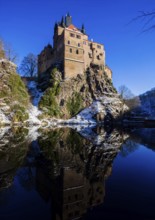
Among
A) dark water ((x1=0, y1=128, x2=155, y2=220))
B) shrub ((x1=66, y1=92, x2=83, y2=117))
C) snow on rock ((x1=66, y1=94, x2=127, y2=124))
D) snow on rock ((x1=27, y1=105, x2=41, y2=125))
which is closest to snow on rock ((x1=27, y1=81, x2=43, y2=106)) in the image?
snow on rock ((x1=27, y1=105, x2=41, y2=125))

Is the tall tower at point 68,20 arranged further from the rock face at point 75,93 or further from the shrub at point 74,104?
the shrub at point 74,104

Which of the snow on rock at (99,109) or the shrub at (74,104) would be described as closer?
the snow on rock at (99,109)

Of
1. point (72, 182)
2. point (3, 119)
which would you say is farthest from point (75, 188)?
point (3, 119)

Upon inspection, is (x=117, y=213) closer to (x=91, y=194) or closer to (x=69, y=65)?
(x=91, y=194)

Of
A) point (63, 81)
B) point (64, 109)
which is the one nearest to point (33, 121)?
point (64, 109)

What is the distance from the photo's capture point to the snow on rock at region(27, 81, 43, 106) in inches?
2352

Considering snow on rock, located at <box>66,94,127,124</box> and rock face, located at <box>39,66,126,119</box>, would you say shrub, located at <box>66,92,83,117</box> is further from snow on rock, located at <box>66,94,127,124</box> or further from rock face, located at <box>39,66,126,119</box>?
snow on rock, located at <box>66,94,127,124</box>

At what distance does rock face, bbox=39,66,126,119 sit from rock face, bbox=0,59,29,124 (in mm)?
8866

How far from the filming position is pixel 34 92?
64.7 metres

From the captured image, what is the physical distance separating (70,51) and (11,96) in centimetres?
3032

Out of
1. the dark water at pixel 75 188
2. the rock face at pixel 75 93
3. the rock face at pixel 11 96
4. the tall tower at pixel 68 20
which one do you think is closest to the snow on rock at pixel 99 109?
the rock face at pixel 75 93

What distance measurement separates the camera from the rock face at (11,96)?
143ft

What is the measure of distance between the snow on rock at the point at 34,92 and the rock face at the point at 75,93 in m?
1.92

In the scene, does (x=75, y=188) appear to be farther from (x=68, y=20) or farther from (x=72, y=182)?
(x=68, y=20)
